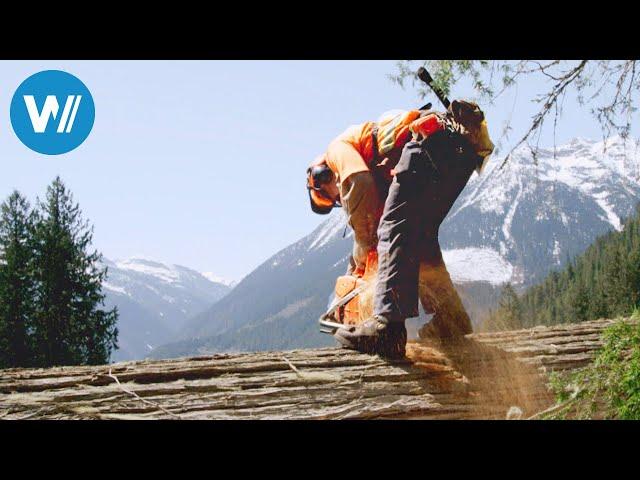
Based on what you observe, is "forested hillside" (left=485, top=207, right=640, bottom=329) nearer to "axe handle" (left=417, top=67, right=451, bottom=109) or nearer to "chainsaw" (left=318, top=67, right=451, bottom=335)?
"axe handle" (left=417, top=67, right=451, bottom=109)

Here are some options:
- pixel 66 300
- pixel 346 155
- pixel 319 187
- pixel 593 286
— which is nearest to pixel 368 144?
pixel 346 155

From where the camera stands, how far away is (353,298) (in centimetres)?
325

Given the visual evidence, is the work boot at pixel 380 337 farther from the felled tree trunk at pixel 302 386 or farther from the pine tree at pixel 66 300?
the pine tree at pixel 66 300

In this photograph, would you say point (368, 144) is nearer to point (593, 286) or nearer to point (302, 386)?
point (302, 386)

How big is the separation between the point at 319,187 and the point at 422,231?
2.25ft

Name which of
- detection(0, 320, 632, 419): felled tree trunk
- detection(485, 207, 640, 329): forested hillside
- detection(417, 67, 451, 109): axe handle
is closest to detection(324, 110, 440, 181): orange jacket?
detection(417, 67, 451, 109): axe handle

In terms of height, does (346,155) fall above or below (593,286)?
above

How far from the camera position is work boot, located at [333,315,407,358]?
2.81m

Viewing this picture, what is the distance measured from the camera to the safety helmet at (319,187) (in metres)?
3.53
